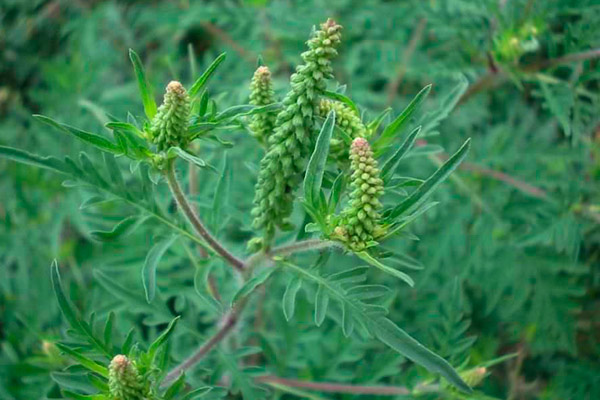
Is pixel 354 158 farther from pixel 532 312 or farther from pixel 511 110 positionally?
pixel 511 110

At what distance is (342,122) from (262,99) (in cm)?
20

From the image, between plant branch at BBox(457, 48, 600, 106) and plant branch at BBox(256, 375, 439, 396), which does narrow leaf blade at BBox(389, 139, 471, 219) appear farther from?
plant branch at BBox(457, 48, 600, 106)

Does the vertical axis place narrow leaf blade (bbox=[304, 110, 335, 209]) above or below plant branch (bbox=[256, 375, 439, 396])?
above

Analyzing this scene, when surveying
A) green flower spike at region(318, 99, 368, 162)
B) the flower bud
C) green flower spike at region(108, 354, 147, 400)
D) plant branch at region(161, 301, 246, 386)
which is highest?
green flower spike at region(318, 99, 368, 162)

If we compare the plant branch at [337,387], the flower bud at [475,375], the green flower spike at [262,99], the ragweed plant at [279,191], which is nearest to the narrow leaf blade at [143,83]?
the ragweed plant at [279,191]

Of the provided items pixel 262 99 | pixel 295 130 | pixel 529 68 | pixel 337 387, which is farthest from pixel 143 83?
pixel 529 68

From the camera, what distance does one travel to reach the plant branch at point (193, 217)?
1.57 meters

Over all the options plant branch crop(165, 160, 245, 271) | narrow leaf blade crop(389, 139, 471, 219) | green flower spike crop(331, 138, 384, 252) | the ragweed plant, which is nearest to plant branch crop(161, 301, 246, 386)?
the ragweed plant

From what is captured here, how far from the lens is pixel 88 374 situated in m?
1.56

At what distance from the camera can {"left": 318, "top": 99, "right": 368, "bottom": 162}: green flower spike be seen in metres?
1.56

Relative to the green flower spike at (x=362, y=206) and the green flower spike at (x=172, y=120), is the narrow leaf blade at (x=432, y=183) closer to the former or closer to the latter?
the green flower spike at (x=362, y=206)

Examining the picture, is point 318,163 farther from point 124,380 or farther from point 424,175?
point 424,175

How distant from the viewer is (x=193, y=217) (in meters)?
1.62

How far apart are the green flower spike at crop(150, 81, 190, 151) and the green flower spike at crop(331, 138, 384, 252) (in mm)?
385
